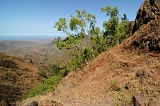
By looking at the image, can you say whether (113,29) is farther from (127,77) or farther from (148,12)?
(127,77)

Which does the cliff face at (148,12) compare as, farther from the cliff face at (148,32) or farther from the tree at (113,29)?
the tree at (113,29)

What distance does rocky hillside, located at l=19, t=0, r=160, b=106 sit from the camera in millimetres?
20719

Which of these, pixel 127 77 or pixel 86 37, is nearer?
pixel 127 77

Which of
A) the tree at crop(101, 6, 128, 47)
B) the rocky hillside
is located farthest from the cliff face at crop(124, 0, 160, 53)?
the tree at crop(101, 6, 128, 47)

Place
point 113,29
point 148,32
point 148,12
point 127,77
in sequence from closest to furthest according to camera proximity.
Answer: point 127,77 → point 148,32 → point 148,12 → point 113,29

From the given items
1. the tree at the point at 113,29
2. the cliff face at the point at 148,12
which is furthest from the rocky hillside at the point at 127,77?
the tree at the point at 113,29

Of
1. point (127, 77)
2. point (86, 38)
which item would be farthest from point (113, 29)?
point (127, 77)

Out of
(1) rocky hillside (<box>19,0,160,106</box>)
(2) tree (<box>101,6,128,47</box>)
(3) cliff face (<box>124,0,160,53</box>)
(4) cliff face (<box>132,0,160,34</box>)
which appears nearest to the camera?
(1) rocky hillside (<box>19,0,160,106</box>)

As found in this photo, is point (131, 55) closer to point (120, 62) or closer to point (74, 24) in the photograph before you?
point (120, 62)

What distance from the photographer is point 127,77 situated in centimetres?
2559

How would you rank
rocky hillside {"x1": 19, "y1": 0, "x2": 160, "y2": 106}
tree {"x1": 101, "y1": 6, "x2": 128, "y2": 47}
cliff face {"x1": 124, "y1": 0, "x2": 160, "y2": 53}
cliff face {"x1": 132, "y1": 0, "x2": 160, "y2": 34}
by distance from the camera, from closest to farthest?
rocky hillside {"x1": 19, "y1": 0, "x2": 160, "y2": 106}, cliff face {"x1": 124, "y1": 0, "x2": 160, "y2": 53}, cliff face {"x1": 132, "y1": 0, "x2": 160, "y2": 34}, tree {"x1": 101, "y1": 6, "x2": 128, "y2": 47}

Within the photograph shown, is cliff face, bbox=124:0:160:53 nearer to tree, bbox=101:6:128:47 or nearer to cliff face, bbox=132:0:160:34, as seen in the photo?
cliff face, bbox=132:0:160:34

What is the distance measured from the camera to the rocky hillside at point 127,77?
816 inches

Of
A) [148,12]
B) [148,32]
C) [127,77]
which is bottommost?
[127,77]
